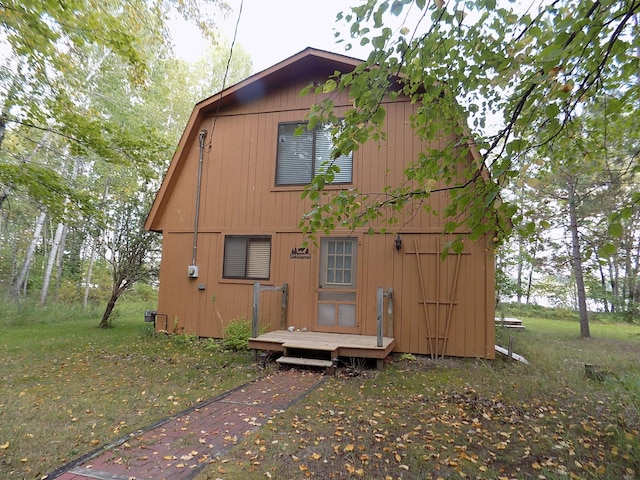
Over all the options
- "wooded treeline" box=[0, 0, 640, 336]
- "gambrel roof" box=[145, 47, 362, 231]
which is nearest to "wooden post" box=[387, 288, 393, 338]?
"wooded treeline" box=[0, 0, 640, 336]

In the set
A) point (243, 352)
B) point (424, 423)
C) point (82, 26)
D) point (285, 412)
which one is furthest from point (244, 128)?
point (424, 423)

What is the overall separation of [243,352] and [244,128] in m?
4.52

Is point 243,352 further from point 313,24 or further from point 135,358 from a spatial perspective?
point 313,24

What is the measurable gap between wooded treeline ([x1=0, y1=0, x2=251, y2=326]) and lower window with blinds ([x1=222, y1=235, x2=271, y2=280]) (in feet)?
7.63

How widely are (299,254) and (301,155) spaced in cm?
199

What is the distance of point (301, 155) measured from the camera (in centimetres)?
741

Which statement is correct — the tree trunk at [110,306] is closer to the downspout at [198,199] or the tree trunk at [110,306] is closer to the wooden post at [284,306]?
the downspout at [198,199]

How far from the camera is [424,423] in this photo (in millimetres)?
3504

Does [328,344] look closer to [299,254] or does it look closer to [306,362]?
[306,362]

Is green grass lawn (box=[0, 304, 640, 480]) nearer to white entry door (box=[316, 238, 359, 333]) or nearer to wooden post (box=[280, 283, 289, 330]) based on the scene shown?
wooden post (box=[280, 283, 289, 330])

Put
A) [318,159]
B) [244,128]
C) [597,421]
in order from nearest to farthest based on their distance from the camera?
[597,421]
[318,159]
[244,128]

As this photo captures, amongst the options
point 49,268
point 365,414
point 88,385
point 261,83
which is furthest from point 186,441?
point 49,268

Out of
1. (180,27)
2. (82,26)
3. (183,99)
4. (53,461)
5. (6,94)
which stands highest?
(183,99)

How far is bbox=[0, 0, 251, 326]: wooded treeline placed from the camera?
5.36m
